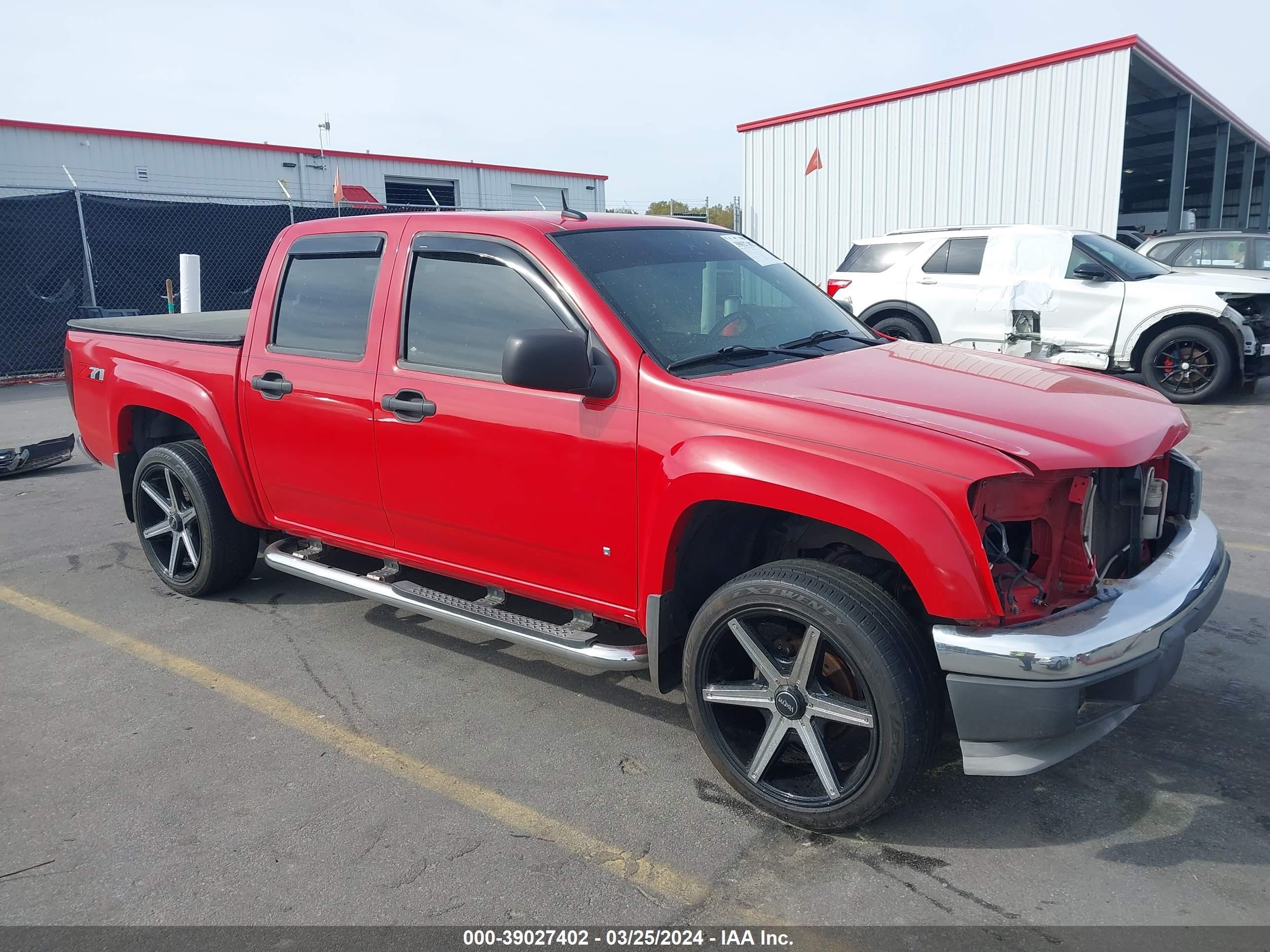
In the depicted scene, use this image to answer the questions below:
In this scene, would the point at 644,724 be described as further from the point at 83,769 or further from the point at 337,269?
the point at 337,269

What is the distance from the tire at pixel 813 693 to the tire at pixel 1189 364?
8475 millimetres

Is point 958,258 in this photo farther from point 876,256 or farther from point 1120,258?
point 1120,258

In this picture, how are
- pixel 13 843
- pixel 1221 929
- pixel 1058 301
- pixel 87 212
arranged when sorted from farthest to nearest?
pixel 87 212 < pixel 1058 301 < pixel 13 843 < pixel 1221 929

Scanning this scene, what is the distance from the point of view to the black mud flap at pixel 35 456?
26.6 ft

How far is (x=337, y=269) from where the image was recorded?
4.36 meters

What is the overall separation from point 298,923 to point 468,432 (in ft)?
5.71

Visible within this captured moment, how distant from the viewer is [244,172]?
80.7ft

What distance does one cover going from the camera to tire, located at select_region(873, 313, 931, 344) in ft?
36.5

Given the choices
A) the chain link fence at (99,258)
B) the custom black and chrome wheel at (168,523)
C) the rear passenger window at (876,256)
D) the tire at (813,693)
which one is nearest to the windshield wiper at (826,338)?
the tire at (813,693)

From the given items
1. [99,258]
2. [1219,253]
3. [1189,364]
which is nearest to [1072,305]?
[1189,364]

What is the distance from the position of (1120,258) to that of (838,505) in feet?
30.5

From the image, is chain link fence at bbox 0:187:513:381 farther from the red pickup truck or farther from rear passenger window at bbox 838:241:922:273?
the red pickup truck

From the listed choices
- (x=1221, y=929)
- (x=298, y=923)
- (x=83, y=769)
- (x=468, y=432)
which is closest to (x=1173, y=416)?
(x=1221, y=929)

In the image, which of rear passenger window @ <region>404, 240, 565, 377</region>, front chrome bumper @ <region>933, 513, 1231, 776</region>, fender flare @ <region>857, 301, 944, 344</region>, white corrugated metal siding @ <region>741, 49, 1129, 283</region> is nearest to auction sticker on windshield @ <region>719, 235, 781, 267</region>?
rear passenger window @ <region>404, 240, 565, 377</region>
